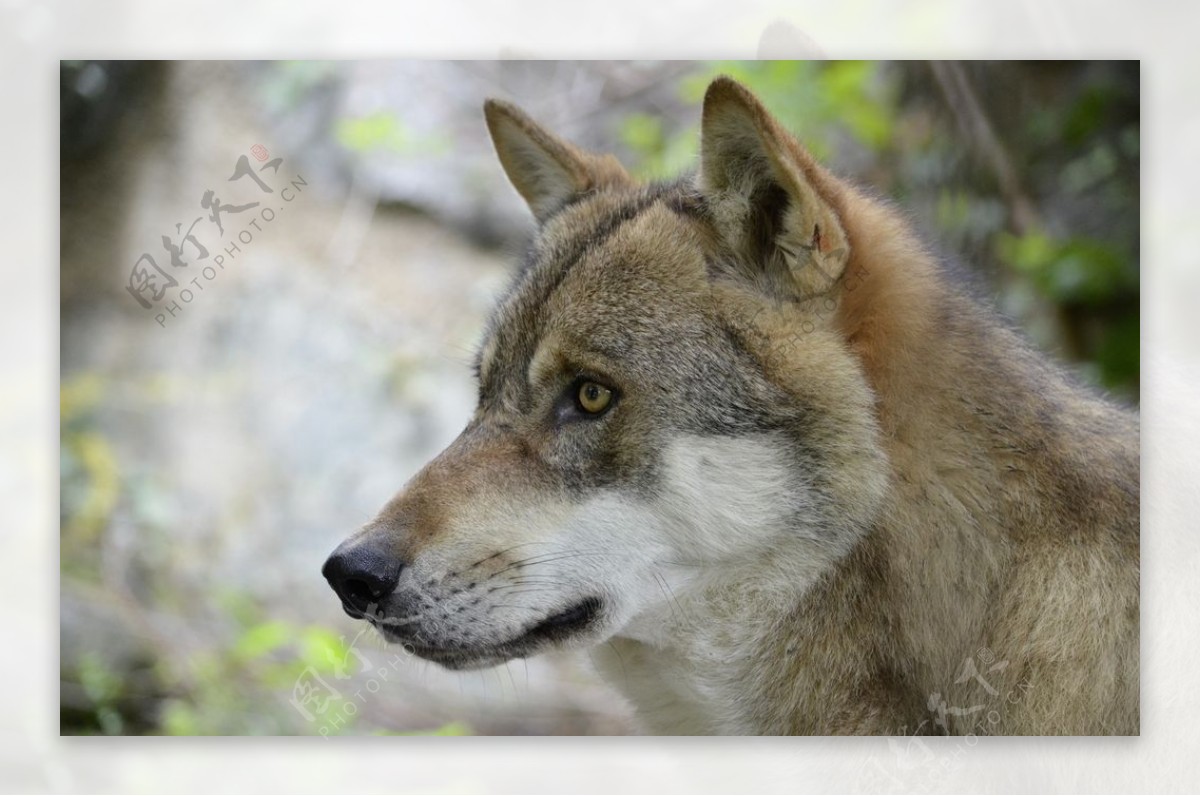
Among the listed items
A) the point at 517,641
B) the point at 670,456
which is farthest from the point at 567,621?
the point at 670,456

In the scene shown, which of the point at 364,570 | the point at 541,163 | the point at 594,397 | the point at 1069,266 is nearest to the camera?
the point at 364,570

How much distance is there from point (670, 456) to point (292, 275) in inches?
56.4

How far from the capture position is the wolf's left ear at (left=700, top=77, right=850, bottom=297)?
2.52m

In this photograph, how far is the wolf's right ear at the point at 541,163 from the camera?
308 cm

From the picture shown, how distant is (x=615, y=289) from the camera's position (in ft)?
8.88

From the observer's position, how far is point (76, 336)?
3340 mm

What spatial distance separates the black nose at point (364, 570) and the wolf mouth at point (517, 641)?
4.2 inches

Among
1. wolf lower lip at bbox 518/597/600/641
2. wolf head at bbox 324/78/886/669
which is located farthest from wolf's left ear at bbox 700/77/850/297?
wolf lower lip at bbox 518/597/600/641

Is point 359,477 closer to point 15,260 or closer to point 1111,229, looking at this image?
point 15,260

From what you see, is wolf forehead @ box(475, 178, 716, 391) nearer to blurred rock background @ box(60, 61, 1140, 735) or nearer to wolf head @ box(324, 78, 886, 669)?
wolf head @ box(324, 78, 886, 669)

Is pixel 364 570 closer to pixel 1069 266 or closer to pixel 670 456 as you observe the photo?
pixel 670 456

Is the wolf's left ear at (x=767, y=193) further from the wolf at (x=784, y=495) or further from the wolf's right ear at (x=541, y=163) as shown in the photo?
the wolf's right ear at (x=541, y=163)

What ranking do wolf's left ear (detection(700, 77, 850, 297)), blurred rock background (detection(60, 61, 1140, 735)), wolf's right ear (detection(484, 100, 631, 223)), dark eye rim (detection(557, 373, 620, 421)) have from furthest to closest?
1. blurred rock background (detection(60, 61, 1140, 735))
2. wolf's right ear (detection(484, 100, 631, 223))
3. dark eye rim (detection(557, 373, 620, 421))
4. wolf's left ear (detection(700, 77, 850, 297))

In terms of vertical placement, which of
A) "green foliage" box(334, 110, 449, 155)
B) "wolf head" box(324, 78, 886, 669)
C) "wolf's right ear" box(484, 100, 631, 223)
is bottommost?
"wolf head" box(324, 78, 886, 669)
